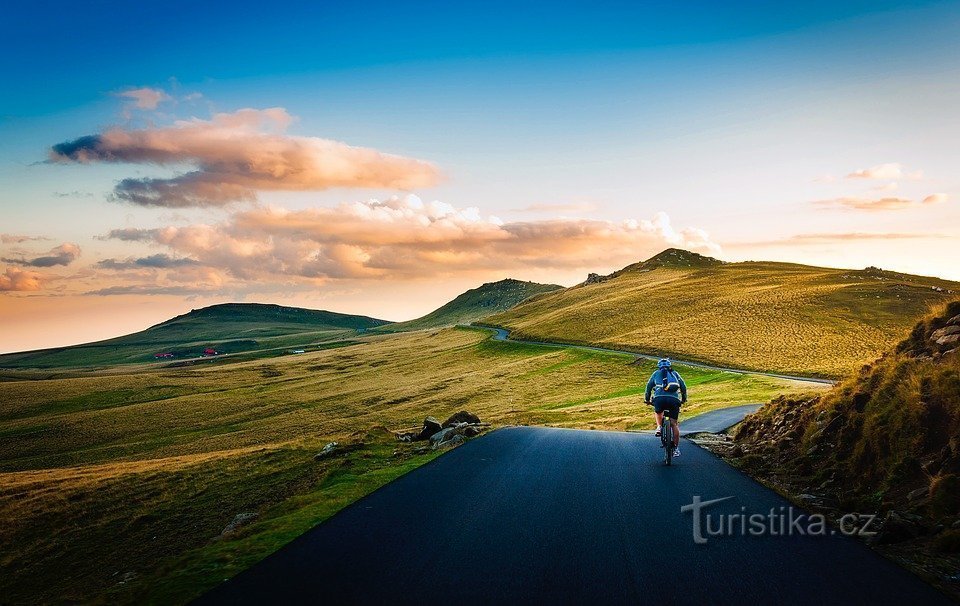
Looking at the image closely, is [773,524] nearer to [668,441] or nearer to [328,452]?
[668,441]

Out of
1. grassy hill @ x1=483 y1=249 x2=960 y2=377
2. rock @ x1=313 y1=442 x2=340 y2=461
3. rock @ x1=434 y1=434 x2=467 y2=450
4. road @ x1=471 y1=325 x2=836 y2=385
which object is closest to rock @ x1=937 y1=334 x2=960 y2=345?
road @ x1=471 y1=325 x2=836 y2=385

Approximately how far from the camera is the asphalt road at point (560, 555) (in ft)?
25.0

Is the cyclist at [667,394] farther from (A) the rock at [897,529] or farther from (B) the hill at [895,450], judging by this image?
(A) the rock at [897,529]

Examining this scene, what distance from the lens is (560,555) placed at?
8.99 m

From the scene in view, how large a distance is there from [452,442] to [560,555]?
46.4 ft

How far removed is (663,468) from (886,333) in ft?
257

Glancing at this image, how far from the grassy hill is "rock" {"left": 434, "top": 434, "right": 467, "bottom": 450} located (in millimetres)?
39723

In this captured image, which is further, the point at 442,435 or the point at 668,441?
the point at 442,435

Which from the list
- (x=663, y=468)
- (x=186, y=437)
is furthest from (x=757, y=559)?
(x=186, y=437)

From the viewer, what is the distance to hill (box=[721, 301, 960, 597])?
10164mm

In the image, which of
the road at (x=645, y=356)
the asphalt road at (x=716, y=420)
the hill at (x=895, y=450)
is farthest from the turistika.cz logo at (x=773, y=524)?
the road at (x=645, y=356)

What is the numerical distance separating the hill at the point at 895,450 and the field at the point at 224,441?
1077cm

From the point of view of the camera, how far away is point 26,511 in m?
29.8

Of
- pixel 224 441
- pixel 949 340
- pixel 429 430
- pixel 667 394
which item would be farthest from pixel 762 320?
pixel 667 394
